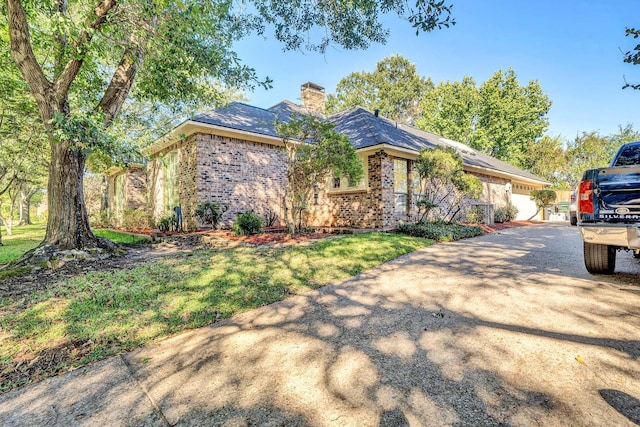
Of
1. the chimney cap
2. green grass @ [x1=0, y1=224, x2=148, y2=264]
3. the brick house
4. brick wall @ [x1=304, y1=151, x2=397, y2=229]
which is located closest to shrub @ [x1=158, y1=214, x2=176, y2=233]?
the brick house

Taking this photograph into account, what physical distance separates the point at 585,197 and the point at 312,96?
14.3 meters

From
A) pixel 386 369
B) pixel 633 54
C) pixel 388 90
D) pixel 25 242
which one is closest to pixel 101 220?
pixel 25 242

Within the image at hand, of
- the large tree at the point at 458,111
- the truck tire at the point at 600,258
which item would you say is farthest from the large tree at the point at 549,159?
the truck tire at the point at 600,258

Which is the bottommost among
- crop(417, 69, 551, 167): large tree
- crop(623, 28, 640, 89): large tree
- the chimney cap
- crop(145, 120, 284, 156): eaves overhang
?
crop(623, 28, 640, 89): large tree

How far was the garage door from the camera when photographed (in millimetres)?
18969

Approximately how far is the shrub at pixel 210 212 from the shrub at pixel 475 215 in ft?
36.9

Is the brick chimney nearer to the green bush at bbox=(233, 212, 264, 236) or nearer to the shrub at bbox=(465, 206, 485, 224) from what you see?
the green bush at bbox=(233, 212, 264, 236)

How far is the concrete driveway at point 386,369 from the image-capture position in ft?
5.57

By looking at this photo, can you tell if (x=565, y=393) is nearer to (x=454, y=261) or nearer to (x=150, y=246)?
(x=454, y=261)

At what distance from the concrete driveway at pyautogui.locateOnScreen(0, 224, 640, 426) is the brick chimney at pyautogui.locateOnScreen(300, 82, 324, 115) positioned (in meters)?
14.1

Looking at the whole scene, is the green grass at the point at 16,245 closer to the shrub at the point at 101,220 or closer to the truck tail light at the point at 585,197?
the shrub at the point at 101,220

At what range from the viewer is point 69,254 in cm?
Answer: 600

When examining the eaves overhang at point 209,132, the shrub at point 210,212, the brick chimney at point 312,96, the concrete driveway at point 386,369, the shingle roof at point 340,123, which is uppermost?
the brick chimney at point 312,96

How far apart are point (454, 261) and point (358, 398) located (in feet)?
14.6
